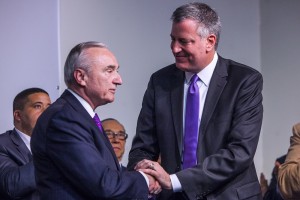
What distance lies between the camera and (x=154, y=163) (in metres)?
2.87

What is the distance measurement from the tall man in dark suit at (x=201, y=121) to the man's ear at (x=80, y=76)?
46 centimetres

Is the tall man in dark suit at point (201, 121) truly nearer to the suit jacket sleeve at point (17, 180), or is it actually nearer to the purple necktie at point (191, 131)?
the purple necktie at point (191, 131)

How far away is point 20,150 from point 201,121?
1319 millimetres

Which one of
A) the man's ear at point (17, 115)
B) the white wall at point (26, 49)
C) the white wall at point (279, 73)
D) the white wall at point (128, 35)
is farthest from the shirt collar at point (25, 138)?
the white wall at point (279, 73)

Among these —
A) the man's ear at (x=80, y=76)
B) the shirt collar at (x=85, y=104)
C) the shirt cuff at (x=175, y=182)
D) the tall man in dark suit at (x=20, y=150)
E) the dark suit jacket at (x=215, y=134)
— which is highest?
the man's ear at (x=80, y=76)

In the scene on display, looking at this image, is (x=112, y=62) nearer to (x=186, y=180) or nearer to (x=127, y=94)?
(x=186, y=180)

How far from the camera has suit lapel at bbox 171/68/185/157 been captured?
2982 millimetres

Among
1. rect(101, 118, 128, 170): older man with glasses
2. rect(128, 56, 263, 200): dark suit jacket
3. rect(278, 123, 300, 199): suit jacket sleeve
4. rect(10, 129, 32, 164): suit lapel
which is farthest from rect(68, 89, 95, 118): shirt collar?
rect(101, 118, 128, 170): older man with glasses

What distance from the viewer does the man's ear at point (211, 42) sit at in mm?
3039

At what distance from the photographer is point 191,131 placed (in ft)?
9.73

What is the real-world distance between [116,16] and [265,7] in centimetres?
147

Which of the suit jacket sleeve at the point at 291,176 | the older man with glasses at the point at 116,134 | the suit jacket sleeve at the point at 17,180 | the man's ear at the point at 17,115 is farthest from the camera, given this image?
the older man with glasses at the point at 116,134

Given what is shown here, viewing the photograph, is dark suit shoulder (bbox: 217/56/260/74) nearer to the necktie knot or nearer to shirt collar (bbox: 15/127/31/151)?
the necktie knot

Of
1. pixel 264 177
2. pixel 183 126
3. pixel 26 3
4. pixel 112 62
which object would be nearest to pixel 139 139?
pixel 183 126
